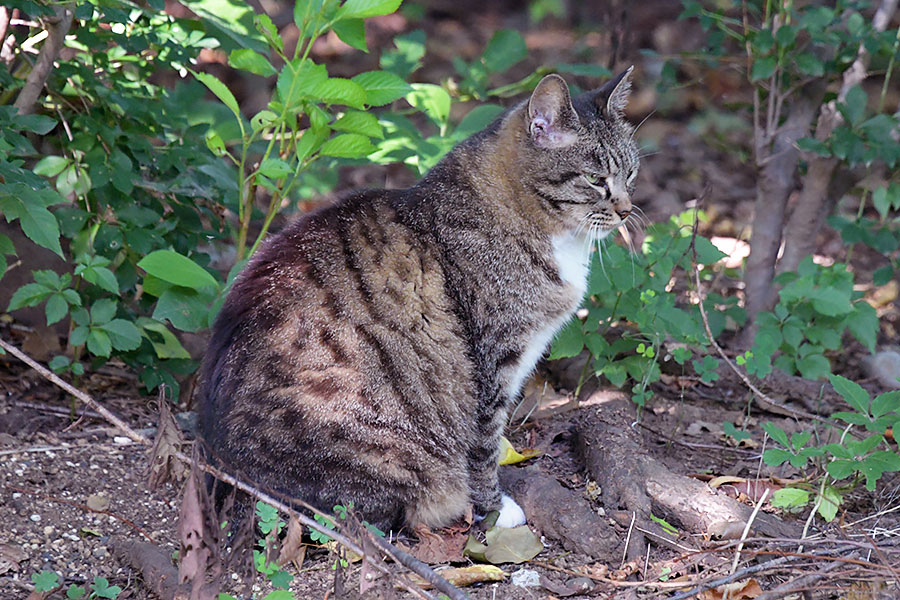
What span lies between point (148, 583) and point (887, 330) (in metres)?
3.97

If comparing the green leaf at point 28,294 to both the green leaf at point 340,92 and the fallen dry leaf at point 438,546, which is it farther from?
the fallen dry leaf at point 438,546

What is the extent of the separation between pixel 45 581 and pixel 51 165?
1.64 meters

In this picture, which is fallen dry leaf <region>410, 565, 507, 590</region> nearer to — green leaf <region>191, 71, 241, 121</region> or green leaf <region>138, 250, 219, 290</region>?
green leaf <region>138, 250, 219, 290</region>

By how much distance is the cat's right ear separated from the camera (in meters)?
3.12

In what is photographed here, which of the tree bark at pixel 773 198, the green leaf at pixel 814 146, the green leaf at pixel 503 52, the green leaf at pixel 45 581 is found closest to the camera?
the green leaf at pixel 45 581

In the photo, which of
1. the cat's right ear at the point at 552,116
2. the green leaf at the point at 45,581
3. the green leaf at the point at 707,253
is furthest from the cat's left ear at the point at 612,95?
the green leaf at the point at 45,581

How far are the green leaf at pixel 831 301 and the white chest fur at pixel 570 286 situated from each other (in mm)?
948

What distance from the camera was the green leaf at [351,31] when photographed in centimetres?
322

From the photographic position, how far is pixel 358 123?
3.20 meters

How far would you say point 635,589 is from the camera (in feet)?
8.53

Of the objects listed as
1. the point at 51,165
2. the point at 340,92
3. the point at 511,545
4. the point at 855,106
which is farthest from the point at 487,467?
the point at 855,106

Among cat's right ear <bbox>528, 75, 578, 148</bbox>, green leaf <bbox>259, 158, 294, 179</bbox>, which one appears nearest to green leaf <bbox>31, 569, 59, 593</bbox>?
green leaf <bbox>259, 158, 294, 179</bbox>

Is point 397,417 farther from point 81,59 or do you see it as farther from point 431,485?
point 81,59

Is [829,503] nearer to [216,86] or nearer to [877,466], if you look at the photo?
[877,466]
